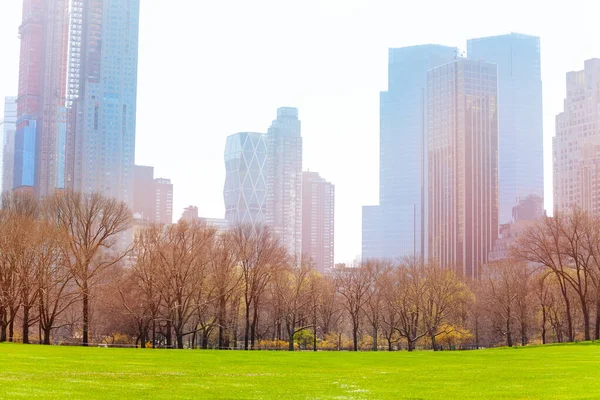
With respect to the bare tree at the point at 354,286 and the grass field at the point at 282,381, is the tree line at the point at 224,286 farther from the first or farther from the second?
the grass field at the point at 282,381

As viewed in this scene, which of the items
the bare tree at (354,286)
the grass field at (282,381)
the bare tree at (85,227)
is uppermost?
the bare tree at (85,227)

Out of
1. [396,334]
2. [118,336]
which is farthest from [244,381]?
[396,334]

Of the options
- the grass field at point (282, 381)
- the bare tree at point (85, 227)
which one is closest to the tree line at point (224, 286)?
the bare tree at point (85, 227)

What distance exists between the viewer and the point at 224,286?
85.9 metres

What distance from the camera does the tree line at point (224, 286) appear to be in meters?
74.1

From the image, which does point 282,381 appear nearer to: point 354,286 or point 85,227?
point 85,227

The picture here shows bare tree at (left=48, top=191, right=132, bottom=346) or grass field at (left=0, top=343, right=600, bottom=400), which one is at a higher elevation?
bare tree at (left=48, top=191, right=132, bottom=346)

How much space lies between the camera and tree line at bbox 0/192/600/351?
7412 centimetres

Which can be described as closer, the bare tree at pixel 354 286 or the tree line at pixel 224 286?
the tree line at pixel 224 286

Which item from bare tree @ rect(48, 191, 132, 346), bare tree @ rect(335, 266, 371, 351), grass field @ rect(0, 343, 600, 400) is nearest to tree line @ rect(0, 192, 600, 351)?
bare tree @ rect(48, 191, 132, 346)

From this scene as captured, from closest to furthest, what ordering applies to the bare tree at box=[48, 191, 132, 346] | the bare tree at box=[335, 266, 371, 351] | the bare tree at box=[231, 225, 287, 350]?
the bare tree at box=[48, 191, 132, 346]
the bare tree at box=[231, 225, 287, 350]
the bare tree at box=[335, 266, 371, 351]

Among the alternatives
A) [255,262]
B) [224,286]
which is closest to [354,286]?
[255,262]

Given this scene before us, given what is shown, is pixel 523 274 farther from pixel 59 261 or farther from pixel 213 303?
pixel 59 261

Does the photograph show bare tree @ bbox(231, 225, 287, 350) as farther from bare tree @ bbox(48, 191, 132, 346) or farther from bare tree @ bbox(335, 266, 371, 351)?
bare tree @ bbox(48, 191, 132, 346)
